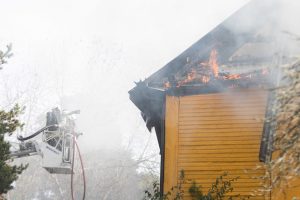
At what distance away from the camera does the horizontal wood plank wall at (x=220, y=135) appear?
9133 millimetres

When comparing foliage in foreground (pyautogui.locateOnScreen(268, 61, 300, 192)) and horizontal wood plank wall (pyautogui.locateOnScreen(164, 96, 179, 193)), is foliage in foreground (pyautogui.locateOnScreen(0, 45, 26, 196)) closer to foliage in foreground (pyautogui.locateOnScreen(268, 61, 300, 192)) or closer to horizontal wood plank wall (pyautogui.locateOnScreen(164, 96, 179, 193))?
horizontal wood plank wall (pyautogui.locateOnScreen(164, 96, 179, 193))

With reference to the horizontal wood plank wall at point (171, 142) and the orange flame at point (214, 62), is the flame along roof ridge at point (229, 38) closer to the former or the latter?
the orange flame at point (214, 62)

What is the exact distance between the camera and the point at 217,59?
381 inches

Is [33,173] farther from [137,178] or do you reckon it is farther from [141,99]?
[141,99]

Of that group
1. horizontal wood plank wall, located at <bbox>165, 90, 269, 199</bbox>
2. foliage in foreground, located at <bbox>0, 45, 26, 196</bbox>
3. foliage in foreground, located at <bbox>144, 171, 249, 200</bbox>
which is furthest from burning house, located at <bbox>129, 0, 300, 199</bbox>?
foliage in foreground, located at <bbox>0, 45, 26, 196</bbox>

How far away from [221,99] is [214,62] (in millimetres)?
762

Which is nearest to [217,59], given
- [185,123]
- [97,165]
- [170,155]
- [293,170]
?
[185,123]

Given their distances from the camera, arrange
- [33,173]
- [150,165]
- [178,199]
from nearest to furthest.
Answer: [178,199] < [150,165] < [33,173]

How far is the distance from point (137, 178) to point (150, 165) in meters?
6.81

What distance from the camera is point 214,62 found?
31.7 feet

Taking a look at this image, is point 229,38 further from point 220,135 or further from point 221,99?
point 220,135

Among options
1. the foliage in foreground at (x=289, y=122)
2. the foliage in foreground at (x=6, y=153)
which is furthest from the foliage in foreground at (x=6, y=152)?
the foliage in foreground at (x=289, y=122)

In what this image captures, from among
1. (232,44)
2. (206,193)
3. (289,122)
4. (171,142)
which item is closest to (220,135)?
(171,142)

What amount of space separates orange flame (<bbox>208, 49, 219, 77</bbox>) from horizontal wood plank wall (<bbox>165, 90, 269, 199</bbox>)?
0.45 metres
